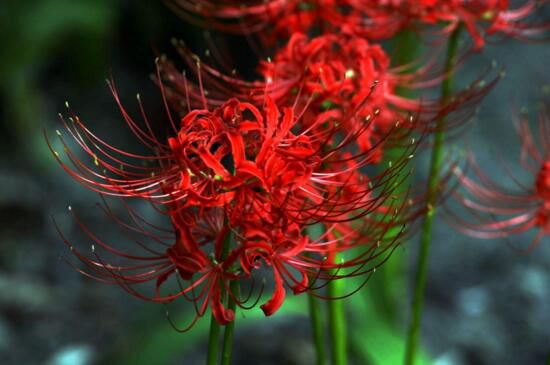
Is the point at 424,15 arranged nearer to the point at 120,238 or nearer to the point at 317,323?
the point at 317,323

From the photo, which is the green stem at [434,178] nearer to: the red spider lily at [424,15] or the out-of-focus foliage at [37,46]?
the red spider lily at [424,15]

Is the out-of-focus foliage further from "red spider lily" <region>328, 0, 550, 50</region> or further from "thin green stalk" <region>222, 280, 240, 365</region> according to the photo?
"thin green stalk" <region>222, 280, 240, 365</region>

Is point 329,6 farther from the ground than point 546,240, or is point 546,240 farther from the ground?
point 546,240

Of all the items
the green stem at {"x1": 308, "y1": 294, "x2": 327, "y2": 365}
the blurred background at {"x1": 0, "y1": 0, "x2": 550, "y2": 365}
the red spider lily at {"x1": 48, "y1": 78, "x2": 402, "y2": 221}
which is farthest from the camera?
the blurred background at {"x1": 0, "y1": 0, "x2": 550, "y2": 365}

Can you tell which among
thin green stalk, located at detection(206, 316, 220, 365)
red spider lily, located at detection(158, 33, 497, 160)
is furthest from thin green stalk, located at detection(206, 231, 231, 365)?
red spider lily, located at detection(158, 33, 497, 160)

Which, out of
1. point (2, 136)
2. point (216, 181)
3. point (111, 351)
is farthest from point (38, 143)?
point (216, 181)

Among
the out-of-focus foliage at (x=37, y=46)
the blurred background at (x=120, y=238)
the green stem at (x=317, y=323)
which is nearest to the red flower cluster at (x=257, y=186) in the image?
the green stem at (x=317, y=323)

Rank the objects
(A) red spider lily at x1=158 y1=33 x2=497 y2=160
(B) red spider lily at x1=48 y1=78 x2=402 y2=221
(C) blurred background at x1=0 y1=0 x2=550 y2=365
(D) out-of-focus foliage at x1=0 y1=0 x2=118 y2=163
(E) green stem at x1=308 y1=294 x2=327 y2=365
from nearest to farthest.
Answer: (B) red spider lily at x1=48 y1=78 x2=402 y2=221
(A) red spider lily at x1=158 y1=33 x2=497 y2=160
(E) green stem at x1=308 y1=294 x2=327 y2=365
(C) blurred background at x1=0 y1=0 x2=550 y2=365
(D) out-of-focus foliage at x1=0 y1=0 x2=118 y2=163

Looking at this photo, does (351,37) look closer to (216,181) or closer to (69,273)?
(216,181)
